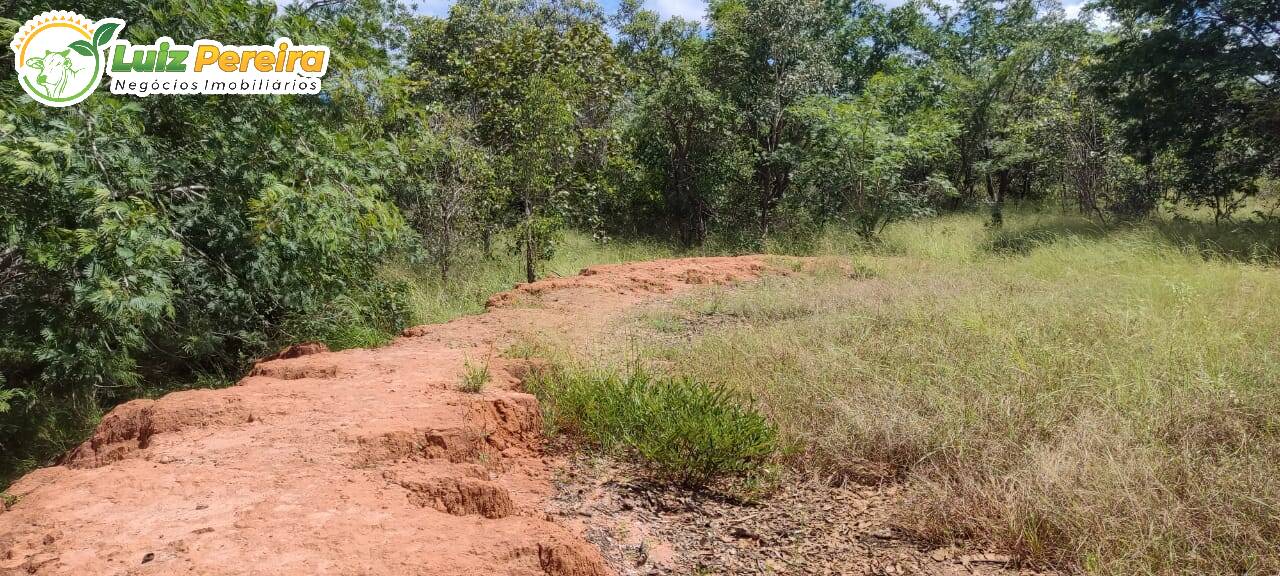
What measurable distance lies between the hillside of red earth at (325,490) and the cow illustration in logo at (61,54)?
7.96 feet

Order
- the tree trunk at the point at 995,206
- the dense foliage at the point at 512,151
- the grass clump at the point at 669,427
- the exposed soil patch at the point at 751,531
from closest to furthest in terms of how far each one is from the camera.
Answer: the exposed soil patch at the point at 751,531 < the grass clump at the point at 669,427 < the dense foliage at the point at 512,151 < the tree trunk at the point at 995,206

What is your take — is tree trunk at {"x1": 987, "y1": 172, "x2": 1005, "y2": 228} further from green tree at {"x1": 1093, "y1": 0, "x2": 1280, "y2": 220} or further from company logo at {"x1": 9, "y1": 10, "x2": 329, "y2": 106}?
company logo at {"x1": 9, "y1": 10, "x2": 329, "y2": 106}

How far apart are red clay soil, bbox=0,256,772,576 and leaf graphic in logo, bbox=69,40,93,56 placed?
274 cm

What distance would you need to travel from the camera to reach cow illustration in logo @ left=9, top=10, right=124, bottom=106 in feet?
15.2

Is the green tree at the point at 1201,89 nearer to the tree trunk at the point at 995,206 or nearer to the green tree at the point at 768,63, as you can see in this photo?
the tree trunk at the point at 995,206

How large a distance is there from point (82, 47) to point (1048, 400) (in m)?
6.47

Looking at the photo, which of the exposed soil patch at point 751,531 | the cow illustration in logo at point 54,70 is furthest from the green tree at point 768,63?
the exposed soil patch at point 751,531

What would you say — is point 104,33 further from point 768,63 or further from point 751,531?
point 768,63

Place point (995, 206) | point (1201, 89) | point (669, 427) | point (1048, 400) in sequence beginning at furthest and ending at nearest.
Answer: point (995, 206) → point (1201, 89) → point (1048, 400) → point (669, 427)

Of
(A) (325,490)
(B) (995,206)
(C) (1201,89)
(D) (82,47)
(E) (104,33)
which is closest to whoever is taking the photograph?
(A) (325,490)

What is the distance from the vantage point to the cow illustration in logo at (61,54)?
4637 mm

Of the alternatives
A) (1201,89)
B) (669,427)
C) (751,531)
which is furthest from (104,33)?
(1201,89)

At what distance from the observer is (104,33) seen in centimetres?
508

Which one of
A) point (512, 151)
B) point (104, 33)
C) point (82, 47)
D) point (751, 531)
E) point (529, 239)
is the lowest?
point (751, 531)
